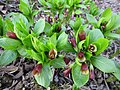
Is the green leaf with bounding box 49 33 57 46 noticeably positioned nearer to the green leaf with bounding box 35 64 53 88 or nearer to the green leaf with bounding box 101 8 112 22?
the green leaf with bounding box 35 64 53 88

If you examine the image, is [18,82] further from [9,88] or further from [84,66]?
[84,66]

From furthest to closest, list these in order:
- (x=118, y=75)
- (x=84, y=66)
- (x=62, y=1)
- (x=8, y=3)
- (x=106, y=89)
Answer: (x=8, y=3) → (x=106, y=89) → (x=62, y=1) → (x=118, y=75) → (x=84, y=66)

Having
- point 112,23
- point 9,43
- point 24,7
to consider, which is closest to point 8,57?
point 9,43

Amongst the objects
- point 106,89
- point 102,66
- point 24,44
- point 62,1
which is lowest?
point 106,89

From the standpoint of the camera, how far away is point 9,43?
3.40 ft

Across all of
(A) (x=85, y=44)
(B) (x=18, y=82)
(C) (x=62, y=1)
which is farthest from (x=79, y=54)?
(B) (x=18, y=82)

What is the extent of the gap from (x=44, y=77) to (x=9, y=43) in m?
0.21

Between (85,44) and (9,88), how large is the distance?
2.13 ft

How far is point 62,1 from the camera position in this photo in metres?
1.40

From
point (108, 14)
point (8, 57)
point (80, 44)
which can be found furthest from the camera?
point (108, 14)

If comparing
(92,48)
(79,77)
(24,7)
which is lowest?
(79,77)

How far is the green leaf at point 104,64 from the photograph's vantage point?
3.19 feet

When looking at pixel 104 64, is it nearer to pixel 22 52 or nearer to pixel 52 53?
pixel 52 53

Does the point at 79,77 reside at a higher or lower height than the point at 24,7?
lower
